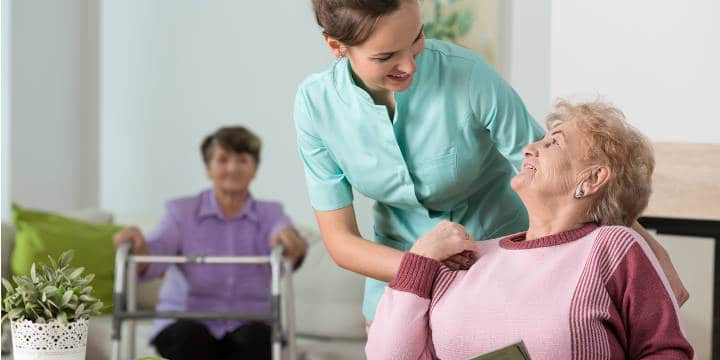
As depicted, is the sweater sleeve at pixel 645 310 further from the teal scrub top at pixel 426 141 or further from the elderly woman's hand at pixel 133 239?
the elderly woman's hand at pixel 133 239

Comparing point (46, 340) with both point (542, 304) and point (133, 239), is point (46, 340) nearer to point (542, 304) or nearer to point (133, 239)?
point (542, 304)

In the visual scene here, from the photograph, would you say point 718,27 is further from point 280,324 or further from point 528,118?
point 280,324

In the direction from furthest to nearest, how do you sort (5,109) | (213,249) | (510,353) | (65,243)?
(5,109)
(65,243)
(213,249)
(510,353)

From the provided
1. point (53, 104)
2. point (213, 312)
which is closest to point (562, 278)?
point (213, 312)

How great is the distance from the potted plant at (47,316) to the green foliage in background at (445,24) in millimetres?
2586

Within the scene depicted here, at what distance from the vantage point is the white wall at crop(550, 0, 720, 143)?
2.52 meters

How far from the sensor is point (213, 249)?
3.71 meters

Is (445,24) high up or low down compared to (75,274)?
up

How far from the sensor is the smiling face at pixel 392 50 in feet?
5.03

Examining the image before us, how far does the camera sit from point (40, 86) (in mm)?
4578

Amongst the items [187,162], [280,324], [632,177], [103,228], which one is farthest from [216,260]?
[632,177]

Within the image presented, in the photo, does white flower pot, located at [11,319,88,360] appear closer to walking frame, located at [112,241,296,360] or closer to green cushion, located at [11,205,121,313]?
walking frame, located at [112,241,296,360]

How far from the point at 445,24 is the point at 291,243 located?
1.11m

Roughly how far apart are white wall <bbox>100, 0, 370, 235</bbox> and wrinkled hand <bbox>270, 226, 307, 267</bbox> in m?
0.45
